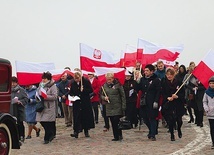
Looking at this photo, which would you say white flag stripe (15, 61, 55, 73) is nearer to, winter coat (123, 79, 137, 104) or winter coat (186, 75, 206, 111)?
winter coat (123, 79, 137, 104)

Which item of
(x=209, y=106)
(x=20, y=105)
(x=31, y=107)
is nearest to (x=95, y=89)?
(x=31, y=107)

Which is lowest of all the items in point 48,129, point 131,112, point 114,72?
point 48,129

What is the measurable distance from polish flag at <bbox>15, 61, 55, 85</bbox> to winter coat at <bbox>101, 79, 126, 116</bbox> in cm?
208

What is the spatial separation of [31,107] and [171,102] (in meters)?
4.02

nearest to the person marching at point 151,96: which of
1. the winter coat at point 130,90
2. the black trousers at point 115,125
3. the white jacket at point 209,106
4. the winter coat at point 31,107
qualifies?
the black trousers at point 115,125

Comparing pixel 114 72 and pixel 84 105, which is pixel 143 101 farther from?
pixel 84 105

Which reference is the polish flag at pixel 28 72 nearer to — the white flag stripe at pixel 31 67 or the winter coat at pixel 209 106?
the white flag stripe at pixel 31 67

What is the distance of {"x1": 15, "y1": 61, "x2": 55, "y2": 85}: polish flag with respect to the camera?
12805 millimetres

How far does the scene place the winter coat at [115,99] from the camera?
39.7ft

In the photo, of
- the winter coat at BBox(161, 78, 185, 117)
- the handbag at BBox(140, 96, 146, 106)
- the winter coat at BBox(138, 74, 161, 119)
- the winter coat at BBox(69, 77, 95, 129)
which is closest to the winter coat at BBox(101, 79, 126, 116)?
the handbag at BBox(140, 96, 146, 106)

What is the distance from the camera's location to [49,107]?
1200 centimetres

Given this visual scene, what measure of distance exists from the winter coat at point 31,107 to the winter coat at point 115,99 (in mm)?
2131

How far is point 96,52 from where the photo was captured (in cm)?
1475

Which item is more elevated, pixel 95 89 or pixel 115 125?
pixel 95 89
